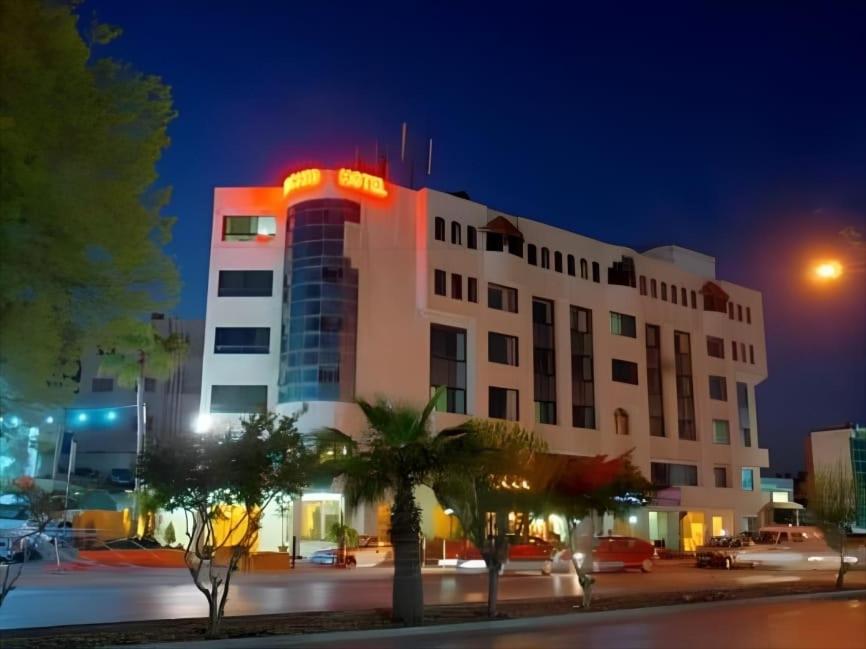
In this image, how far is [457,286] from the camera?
177 ft

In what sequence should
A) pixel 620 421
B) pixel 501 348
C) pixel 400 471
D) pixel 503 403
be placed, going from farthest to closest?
1. pixel 620 421
2. pixel 501 348
3. pixel 503 403
4. pixel 400 471

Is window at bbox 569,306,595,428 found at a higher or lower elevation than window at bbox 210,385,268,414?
higher

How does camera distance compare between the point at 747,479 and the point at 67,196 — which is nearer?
the point at 67,196

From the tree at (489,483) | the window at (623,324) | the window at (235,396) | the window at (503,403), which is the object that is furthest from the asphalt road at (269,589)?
the window at (623,324)

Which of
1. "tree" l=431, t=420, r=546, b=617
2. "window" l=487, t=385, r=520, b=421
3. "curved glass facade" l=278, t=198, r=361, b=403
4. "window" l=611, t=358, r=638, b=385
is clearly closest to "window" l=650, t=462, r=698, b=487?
"window" l=611, t=358, r=638, b=385

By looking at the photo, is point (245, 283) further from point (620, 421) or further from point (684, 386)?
point (684, 386)

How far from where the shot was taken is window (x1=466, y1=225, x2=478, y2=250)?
55.1m

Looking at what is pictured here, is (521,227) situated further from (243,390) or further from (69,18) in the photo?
(69,18)

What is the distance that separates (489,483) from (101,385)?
60.0m

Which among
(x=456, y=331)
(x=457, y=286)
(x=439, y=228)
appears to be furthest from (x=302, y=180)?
(x=456, y=331)

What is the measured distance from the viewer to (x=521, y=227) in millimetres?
58250

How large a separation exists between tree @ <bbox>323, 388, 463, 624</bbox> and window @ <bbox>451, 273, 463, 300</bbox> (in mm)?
36641

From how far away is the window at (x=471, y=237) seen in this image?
55094 mm

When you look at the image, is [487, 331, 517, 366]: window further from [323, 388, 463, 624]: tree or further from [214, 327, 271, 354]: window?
[323, 388, 463, 624]: tree
